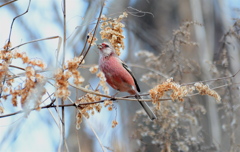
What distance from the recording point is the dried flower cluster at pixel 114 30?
7.67 ft

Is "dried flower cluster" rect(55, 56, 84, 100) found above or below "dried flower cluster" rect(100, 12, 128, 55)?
below

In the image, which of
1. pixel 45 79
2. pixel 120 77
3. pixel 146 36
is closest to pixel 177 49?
pixel 120 77

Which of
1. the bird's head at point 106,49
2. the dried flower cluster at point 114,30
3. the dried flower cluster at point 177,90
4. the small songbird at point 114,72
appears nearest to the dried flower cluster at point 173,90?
the dried flower cluster at point 177,90

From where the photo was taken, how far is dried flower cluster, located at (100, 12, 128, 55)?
2.34m

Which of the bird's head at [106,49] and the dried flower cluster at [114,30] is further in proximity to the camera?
the bird's head at [106,49]

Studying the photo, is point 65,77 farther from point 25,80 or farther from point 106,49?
point 106,49

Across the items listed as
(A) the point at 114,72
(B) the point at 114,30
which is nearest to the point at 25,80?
(B) the point at 114,30

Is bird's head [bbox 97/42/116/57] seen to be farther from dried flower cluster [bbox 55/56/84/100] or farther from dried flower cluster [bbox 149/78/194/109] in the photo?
dried flower cluster [bbox 55/56/84/100]

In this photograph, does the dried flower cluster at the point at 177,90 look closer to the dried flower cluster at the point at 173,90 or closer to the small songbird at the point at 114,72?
the dried flower cluster at the point at 173,90

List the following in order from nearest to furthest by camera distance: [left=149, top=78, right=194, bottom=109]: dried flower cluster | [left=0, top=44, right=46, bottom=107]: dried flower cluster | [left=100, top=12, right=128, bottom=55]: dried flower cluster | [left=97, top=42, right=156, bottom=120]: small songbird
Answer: [left=0, top=44, right=46, bottom=107]: dried flower cluster
[left=149, top=78, right=194, bottom=109]: dried flower cluster
[left=100, top=12, right=128, bottom=55]: dried flower cluster
[left=97, top=42, right=156, bottom=120]: small songbird

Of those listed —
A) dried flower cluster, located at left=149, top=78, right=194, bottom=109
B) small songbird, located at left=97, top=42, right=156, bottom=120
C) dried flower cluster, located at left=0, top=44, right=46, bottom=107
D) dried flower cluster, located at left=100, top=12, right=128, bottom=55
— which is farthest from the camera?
small songbird, located at left=97, top=42, right=156, bottom=120

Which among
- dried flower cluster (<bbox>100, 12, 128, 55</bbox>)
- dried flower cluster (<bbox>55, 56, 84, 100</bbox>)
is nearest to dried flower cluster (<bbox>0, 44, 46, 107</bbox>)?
dried flower cluster (<bbox>55, 56, 84, 100</bbox>)

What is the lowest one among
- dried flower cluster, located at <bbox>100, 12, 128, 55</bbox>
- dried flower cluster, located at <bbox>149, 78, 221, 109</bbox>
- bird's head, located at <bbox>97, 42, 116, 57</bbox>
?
dried flower cluster, located at <bbox>149, 78, 221, 109</bbox>

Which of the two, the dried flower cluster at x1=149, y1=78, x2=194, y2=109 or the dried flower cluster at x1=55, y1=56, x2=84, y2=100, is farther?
the dried flower cluster at x1=149, y1=78, x2=194, y2=109
